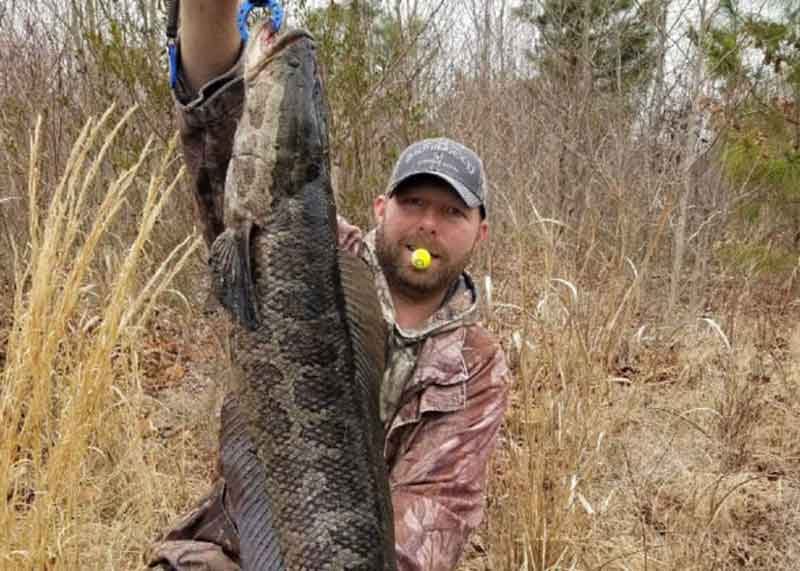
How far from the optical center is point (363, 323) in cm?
216

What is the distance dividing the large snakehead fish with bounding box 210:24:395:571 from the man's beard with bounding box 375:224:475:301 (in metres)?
0.82

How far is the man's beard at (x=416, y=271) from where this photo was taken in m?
Result: 2.93

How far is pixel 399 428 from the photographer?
2.81 meters

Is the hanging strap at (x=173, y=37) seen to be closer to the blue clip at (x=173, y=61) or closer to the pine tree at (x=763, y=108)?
the blue clip at (x=173, y=61)

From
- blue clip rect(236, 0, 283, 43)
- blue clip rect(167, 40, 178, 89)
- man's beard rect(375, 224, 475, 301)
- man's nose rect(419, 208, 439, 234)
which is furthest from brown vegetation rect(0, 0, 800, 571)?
man's nose rect(419, 208, 439, 234)

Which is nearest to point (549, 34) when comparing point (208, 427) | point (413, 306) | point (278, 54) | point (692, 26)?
point (692, 26)

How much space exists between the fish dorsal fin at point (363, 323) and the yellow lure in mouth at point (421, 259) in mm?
662

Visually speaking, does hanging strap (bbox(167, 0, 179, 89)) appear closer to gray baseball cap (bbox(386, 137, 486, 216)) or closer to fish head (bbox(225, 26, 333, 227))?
fish head (bbox(225, 26, 333, 227))

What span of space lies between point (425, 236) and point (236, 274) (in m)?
1.07

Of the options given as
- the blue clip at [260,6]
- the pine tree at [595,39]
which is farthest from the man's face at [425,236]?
the pine tree at [595,39]

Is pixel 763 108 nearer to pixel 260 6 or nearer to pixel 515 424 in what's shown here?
pixel 515 424

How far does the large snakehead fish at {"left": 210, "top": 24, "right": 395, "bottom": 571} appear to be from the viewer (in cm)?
203

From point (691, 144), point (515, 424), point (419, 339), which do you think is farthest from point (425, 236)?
point (691, 144)

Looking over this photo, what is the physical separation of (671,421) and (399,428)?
3296 mm
